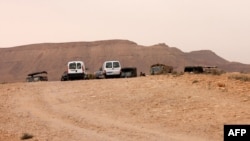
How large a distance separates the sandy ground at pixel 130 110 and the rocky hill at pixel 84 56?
105 metres

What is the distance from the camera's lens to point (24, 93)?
28531mm

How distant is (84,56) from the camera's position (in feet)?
491

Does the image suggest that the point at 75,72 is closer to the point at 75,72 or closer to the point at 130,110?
the point at 75,72

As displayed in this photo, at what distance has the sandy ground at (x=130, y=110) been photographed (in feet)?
53.2

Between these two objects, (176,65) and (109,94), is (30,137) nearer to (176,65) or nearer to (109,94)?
(109,94)

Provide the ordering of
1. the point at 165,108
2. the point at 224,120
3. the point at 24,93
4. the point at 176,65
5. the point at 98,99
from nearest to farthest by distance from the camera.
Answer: the point at 224,120, the point at 165,108, the point at 98,99, the point at 24,93, the point at 176,65

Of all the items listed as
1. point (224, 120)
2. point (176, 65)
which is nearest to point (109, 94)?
point (224, 120)

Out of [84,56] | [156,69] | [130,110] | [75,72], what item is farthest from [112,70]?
[84,56]

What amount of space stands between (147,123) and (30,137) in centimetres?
472

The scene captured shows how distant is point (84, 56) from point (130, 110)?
425 ft

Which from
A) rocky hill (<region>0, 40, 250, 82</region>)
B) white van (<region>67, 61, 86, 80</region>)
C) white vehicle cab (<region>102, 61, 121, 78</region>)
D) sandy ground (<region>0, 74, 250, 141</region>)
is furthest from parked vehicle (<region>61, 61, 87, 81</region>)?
rocky hill (<region>0, 40, 250, 82</region>)

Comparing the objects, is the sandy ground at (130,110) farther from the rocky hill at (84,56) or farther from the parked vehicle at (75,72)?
the rocky hill at (84,56)

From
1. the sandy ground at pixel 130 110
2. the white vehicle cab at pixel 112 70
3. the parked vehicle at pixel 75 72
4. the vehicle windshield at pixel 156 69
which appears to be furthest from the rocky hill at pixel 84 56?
the sandy ground at pixel 130 110

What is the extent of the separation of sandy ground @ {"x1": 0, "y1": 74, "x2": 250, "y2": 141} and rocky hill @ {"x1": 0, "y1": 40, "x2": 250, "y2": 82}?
105m
